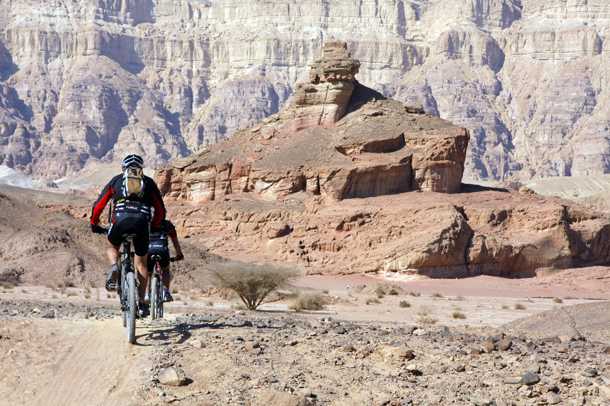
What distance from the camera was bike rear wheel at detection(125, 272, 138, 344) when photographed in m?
11.6

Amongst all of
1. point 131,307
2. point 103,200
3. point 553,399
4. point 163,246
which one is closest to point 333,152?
point 163,246

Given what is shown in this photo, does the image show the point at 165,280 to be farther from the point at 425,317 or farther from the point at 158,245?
the point at 425,317

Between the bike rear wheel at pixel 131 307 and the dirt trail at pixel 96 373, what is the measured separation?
0.12 meters

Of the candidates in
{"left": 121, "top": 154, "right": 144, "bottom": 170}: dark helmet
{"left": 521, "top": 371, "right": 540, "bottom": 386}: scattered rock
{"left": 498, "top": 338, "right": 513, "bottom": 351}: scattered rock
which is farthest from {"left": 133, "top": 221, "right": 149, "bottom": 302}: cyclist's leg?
{"left": 521, "top": 371, "right": 540, "bottom": 386}: scattered rock

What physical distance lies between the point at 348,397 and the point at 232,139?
56.0 metres

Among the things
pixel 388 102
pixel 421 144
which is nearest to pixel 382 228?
pixel 421 144

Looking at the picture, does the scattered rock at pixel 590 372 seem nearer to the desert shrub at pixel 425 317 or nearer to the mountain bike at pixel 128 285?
the mountain bike at pixel 128 285

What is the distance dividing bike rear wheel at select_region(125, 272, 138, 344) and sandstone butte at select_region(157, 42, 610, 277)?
3922cm

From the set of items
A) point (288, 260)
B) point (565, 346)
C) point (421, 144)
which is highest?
point (565, 346)

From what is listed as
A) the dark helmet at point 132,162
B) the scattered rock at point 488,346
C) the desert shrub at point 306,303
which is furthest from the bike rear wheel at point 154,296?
the desert shrub at point 306,303

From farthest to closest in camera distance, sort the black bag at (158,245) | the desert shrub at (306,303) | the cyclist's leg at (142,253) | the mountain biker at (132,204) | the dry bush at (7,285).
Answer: the dry bush at (7,285), the desert shrub at (306,303), the black bag at (158,245), the cyclist's leg at (142,253), the mountain biker at (132,204)

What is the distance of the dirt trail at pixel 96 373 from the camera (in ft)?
32.9

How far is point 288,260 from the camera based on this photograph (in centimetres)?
5291

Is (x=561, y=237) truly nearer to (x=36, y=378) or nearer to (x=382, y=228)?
(x=382, y=228)
